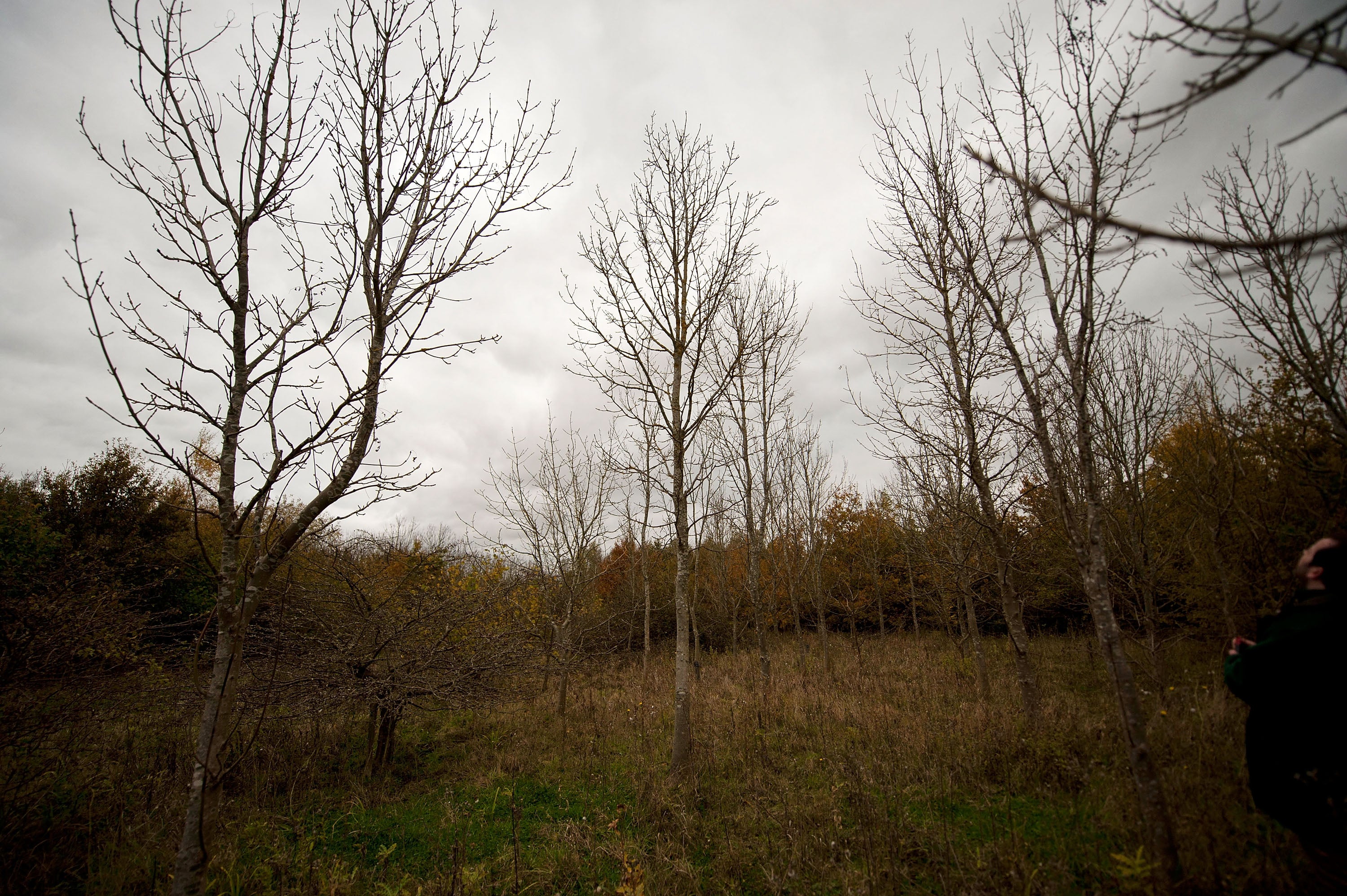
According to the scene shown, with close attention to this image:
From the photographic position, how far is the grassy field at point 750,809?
3723 millimetres

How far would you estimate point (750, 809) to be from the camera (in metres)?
5.31

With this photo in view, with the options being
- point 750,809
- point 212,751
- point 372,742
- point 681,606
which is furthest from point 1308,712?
point 372,742

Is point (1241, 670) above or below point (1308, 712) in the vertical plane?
above

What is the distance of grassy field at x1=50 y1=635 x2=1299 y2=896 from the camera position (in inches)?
147

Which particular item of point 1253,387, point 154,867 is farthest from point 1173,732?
point 154,867

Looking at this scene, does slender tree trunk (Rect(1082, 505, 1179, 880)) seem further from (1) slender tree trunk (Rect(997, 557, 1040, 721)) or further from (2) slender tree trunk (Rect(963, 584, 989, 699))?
(2) slender tree trunk (Rect(963, 584, 989, 699))

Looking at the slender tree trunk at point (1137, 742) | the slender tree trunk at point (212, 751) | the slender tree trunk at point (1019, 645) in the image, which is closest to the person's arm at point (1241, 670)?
the slender tree trunk at point (1137, 742)

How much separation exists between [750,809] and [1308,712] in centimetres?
449

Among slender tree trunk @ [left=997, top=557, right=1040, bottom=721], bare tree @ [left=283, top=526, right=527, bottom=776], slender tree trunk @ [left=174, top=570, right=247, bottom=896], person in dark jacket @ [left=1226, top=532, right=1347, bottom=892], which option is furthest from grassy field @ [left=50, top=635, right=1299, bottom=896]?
slender tree trunk @ [left=174, top=570, right=247, bottom=896]

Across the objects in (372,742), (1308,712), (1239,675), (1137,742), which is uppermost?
(1239,675)

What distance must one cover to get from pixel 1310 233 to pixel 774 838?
18.4 feet

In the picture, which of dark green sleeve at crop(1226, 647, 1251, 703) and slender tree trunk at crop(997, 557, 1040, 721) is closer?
dark green sleeve at crop(1226, 647, 1251, 703)

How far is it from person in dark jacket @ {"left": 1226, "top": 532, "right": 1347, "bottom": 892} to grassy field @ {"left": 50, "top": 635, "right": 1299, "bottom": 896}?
55 cm

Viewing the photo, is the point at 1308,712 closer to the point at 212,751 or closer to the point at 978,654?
the point at 212,751
